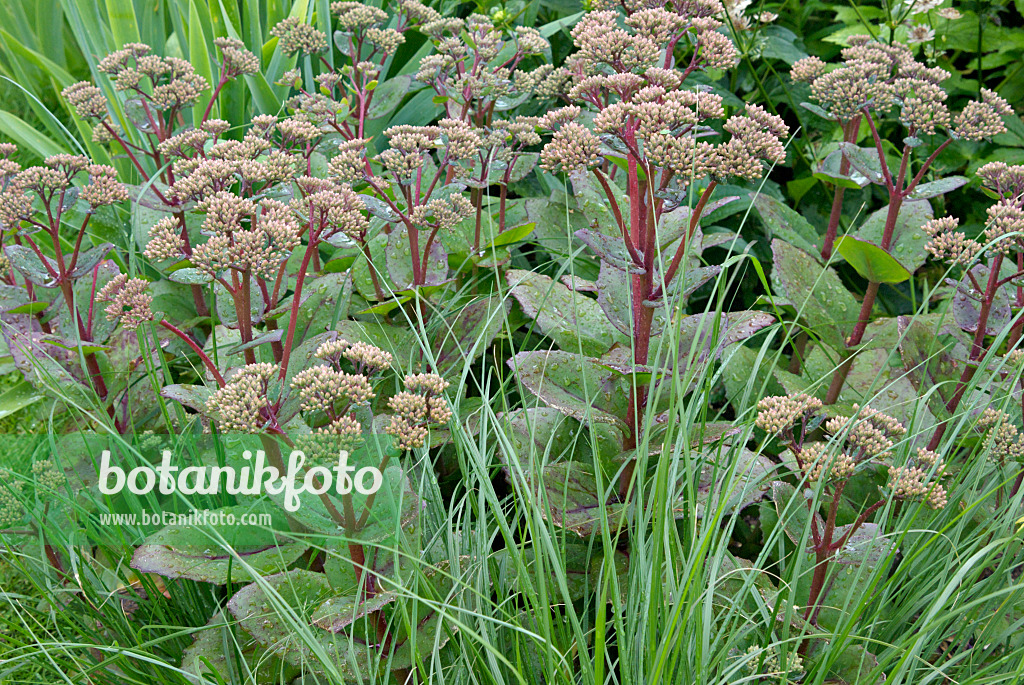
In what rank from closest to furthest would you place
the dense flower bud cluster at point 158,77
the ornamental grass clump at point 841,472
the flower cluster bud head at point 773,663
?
the flower cluster bud head at point 773,663 → the ornamental grass clump at point 841,472 → the dense flower bud cluster at point 158,77

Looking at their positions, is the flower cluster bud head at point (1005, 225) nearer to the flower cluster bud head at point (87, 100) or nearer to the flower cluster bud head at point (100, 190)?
the flower cluster bud head at point (100, 190)

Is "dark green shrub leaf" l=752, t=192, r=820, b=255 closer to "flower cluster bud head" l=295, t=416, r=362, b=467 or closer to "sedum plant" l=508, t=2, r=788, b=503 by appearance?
"sedum plant" l=508, t=2, r=788, b=503

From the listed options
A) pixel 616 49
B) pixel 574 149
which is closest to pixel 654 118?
pixel 574 149

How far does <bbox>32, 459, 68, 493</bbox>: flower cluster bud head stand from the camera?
153 centimetres

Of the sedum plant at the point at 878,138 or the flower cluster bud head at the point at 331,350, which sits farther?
the sedum plant at the point at 878,138

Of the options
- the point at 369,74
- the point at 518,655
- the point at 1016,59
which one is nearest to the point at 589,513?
the point at 518,655

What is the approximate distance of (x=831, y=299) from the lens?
1.96m

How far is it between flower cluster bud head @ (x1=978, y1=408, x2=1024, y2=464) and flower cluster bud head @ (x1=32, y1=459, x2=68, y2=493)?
1741 mm

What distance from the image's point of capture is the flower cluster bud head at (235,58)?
2.11 m

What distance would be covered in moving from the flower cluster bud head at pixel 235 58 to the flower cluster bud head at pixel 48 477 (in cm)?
117

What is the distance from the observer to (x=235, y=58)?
6.91 ft

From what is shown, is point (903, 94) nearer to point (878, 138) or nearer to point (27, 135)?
point (878, 138)

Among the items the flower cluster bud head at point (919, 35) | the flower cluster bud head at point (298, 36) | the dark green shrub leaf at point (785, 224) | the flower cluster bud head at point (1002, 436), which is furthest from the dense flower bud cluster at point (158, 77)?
the flower cluster bud head at point (919, 35)

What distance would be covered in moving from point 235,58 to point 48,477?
1.21 metres
